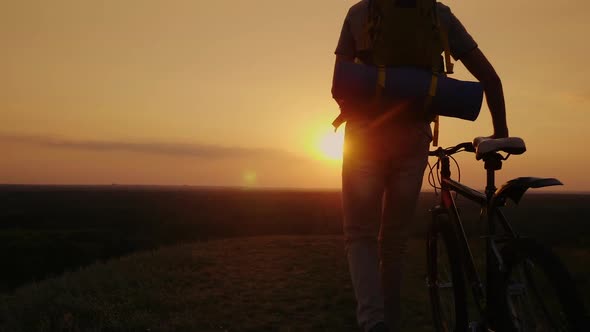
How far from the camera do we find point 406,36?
3.05 m

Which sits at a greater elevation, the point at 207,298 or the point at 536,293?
the point at 536,293

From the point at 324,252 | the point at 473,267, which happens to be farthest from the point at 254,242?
the point at 473,267

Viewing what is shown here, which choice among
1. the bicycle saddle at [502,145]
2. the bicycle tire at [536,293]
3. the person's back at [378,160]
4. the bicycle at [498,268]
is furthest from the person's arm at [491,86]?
the bicycle tire at [536,293]

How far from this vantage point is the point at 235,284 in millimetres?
7828

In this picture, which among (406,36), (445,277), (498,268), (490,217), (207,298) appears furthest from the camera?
(207,298)

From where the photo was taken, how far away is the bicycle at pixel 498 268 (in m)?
2.22

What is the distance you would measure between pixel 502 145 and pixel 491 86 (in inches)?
25.4

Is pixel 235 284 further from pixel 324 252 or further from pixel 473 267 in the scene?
pixel 473 267

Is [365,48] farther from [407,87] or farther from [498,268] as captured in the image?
[498,268]

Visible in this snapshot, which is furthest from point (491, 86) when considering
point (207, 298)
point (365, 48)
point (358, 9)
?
point (207, 298)

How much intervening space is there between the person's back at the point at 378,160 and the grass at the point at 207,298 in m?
2.60

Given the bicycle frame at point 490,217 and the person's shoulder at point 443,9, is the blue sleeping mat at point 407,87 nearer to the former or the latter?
the bicycle frame at point 490,217

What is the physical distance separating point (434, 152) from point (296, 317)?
3.18m

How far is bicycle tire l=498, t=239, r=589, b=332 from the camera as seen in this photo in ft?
6.91
